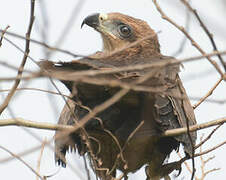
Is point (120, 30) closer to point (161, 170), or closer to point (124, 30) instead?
point (124, 30)

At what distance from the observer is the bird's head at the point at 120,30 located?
5859 mm

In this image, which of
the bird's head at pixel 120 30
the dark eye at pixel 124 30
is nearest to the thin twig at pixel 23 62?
the bird's head at pixel 120 30

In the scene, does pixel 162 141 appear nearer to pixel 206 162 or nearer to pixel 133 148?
pixel 133 148

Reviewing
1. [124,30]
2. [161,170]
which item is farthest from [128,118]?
[124,30]

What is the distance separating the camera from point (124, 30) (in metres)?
5.92

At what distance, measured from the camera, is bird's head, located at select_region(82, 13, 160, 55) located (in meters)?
5.86

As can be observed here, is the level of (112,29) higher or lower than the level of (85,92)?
higher

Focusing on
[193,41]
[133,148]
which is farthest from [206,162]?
[193,41]

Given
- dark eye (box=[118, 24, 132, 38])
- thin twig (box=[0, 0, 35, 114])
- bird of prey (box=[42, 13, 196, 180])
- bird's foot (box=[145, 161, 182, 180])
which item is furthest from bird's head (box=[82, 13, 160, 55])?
thin twig (box=[0, 0, 35, 114])

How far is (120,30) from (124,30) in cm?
6

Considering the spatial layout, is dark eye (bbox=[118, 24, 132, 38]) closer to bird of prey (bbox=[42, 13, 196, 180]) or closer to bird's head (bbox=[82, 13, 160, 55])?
bird's head (bbox=[82, 13, 160, 55])

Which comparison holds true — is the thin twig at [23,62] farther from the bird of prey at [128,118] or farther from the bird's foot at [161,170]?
the bird's foot at [161,170]

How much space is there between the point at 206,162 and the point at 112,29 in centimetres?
213

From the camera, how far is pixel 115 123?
4.24m
